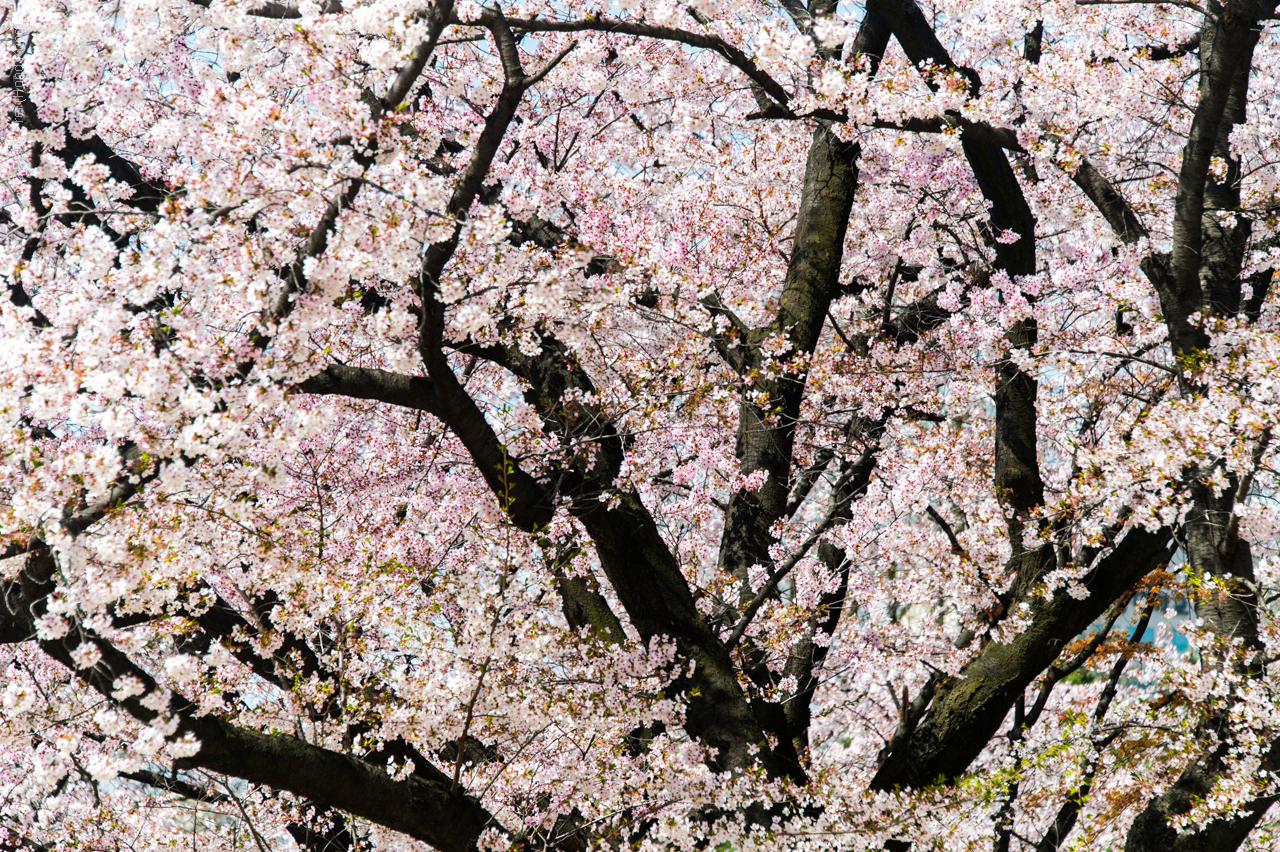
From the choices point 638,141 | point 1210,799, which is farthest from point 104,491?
point 638,141

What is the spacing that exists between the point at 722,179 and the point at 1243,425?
5942 millimetres

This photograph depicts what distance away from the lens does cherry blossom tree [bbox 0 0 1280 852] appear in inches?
184

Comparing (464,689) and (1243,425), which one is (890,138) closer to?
(1243,425)

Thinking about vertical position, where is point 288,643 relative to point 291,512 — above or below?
below

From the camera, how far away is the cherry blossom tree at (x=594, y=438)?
4680mm

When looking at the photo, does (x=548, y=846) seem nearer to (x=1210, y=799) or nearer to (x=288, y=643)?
(x=288, y=643)

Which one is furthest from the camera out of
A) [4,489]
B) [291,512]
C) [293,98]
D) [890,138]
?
[293,98]

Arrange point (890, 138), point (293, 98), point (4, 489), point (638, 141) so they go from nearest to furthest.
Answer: point (4, 489) → point (890, 138) → point (293, 98) → point (638, 141)

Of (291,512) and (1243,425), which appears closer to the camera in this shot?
(1243,425)

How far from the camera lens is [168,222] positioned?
4.55 meters

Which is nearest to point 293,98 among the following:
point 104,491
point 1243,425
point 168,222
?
point 168,222

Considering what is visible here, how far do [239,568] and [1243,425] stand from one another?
7175 millimetres

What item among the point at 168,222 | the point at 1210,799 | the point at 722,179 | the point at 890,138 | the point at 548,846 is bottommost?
the point at 1210,799

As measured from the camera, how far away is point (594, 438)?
6.40 m
